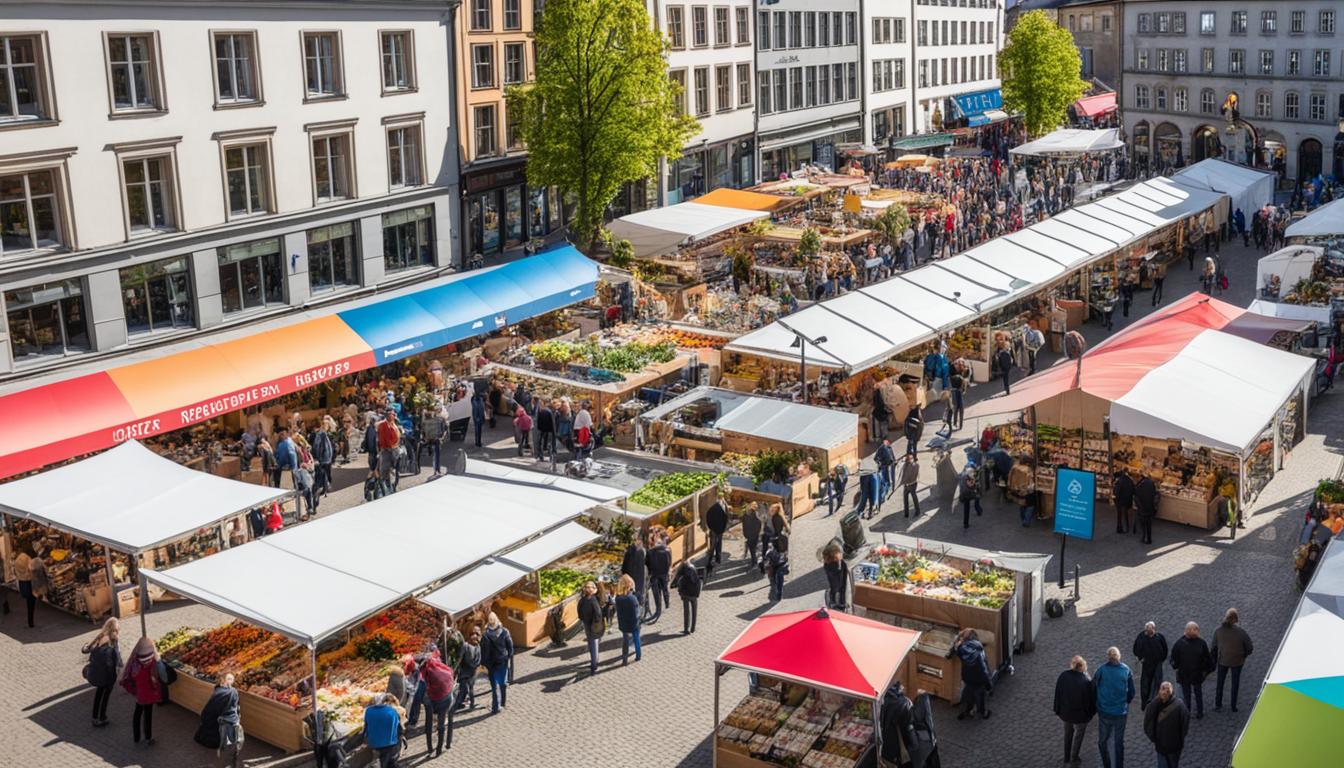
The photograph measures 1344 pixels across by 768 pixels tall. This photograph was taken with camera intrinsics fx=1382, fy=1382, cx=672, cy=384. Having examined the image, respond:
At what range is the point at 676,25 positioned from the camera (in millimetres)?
55688

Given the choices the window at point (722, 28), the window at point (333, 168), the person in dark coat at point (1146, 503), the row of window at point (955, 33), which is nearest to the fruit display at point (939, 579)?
the person in dark coat at point (1146, 503)

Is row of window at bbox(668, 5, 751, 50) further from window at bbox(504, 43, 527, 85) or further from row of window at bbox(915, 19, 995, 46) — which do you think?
row of window at bbox(915, 19, 995, 46)

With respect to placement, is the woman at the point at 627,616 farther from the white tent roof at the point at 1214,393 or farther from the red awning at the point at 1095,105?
the red awning at the point at 1095,105

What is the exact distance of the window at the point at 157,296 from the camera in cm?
3222

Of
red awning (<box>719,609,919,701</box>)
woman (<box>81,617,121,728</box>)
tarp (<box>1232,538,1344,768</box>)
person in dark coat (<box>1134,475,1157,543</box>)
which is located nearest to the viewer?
tarp (<box>1232,538,1344,768</box>)

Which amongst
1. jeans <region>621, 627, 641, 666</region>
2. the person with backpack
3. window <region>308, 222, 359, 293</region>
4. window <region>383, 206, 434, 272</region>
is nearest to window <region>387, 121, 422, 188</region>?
window <region>383, 206, 434, 272</region>

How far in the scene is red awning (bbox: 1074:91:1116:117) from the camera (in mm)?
90188

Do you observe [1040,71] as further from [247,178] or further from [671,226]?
[247,178]

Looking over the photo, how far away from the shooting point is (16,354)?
1179 inches

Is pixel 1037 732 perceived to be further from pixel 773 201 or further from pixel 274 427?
pixel 773 201

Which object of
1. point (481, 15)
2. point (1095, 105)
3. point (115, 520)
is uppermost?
point (481, 15)

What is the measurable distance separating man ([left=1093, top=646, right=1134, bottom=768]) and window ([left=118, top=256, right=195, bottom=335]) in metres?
24.1

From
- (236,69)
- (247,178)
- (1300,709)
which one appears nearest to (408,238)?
(247,178)

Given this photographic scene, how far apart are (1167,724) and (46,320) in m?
24.8
